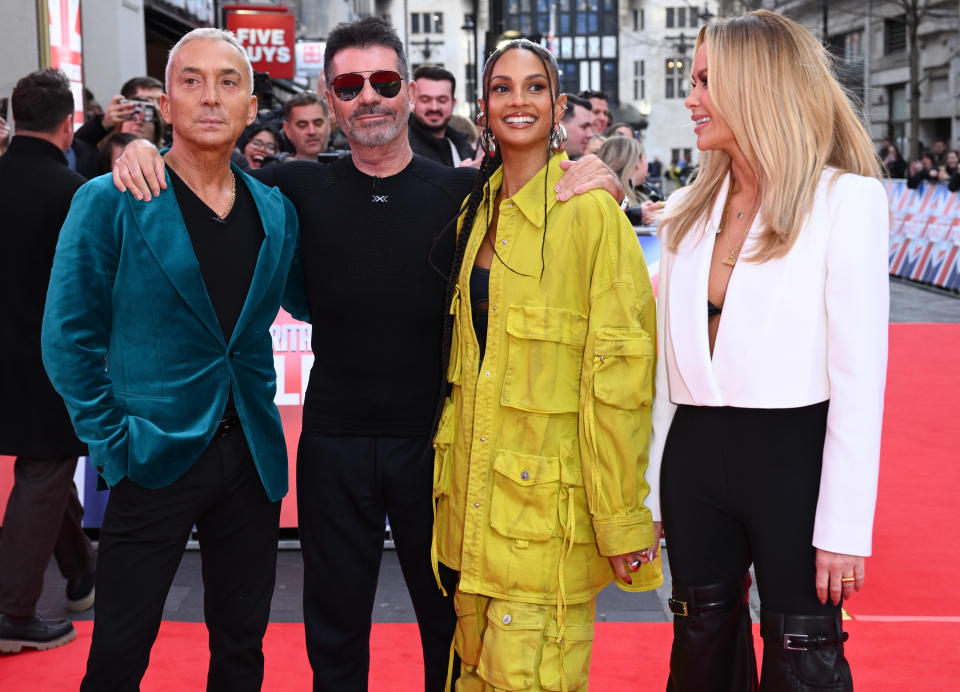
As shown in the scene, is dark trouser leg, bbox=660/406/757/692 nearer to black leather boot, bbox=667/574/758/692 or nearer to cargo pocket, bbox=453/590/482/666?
black leather boot, bbox=667/574/758/692

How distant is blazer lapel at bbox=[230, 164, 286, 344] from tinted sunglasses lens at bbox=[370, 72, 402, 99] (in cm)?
46

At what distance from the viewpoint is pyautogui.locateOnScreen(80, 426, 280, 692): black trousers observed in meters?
2.90

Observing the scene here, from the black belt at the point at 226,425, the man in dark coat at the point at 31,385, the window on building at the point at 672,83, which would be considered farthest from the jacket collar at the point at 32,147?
the window on building at the point at 672,83

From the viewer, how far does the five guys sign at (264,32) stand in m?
21.4

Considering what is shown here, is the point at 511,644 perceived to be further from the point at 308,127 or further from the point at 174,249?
the point at 308,127

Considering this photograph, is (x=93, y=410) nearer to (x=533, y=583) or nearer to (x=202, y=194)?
(x=202, y=194)

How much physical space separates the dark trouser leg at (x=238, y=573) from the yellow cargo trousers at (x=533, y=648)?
28.2 inches

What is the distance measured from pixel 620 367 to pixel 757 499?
48 cm

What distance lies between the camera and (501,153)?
10.1 feet

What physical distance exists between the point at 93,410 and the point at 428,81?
453cm

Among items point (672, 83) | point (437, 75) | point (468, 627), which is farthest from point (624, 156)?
point (672, 83)

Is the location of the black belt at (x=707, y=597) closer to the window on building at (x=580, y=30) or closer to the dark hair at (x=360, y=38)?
the dark hair at (x=360, y=38)

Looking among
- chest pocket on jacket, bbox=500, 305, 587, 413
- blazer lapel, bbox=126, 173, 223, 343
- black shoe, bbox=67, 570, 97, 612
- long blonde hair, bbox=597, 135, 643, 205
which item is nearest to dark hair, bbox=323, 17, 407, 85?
blazer lapel, bbox=126, 173, 223, 343

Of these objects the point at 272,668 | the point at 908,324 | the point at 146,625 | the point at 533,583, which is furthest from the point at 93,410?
the point at 908,324
